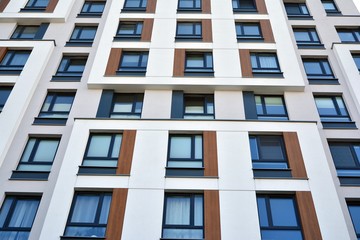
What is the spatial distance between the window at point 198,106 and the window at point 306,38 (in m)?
7.34

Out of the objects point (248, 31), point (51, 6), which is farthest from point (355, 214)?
point (51, 6)

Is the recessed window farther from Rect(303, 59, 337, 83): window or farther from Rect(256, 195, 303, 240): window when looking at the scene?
Rect(303, 59, 337, 83): window

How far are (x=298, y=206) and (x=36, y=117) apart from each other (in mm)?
12792

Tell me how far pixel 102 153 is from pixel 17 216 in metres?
4.19

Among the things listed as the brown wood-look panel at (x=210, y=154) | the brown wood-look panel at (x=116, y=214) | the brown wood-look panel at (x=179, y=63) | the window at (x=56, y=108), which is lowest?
the brown wood-look panel at (x=116, y=214)

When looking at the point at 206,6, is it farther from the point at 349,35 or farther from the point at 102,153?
the point at 102,153

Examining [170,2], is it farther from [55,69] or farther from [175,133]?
[175,133]

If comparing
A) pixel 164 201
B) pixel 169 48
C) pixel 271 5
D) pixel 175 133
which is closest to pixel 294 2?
pixel 271 5

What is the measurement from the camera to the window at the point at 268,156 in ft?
46.5

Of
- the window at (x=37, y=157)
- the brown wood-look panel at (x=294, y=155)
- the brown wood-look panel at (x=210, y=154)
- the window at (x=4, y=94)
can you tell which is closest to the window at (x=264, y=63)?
the brown wood-look panel at (x=294, y=155)

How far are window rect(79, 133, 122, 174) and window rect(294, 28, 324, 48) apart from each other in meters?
12.6

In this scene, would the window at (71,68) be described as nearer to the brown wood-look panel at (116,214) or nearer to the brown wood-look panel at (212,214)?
the brown wood-look panel at (116,214)

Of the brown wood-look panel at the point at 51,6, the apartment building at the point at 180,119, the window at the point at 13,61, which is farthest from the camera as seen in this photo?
the brown wood-look panel at the point at 51,6

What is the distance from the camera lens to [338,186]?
14164 millimetres
